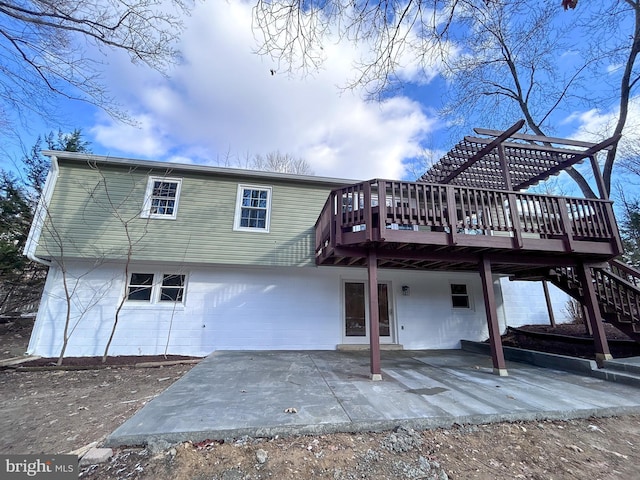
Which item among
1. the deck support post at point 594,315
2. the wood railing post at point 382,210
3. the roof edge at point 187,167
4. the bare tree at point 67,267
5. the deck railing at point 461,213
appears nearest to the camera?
the wood railing post at point 382,210

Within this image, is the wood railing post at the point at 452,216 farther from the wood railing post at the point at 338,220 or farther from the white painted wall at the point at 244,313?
the white painted wall at the point at 244,313

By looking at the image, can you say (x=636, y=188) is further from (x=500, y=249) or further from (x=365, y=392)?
(x=365, y=392)

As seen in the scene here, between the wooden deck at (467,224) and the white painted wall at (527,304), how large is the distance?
3.53 m

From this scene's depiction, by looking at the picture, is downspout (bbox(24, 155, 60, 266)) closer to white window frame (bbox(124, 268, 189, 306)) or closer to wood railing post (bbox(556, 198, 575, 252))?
white window frame (bbox(124, 268, 189, 306))

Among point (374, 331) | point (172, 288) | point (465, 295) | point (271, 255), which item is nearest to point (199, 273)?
point (172, 288)

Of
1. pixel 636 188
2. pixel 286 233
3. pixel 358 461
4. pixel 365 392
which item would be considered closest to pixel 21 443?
pixel 358 461

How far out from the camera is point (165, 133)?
9.27m

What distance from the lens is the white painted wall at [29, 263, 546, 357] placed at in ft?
22.4

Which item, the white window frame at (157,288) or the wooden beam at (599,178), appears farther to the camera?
the white window frame at (157,288)

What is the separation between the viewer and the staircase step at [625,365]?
4645 millimetres

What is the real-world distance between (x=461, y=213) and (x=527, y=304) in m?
6.30

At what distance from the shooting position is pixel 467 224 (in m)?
5.00

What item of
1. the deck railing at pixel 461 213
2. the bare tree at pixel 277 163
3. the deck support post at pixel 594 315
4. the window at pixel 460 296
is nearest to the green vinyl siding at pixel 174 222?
the deck railing at pixel 461 213

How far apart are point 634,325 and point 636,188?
1092 centimetres
